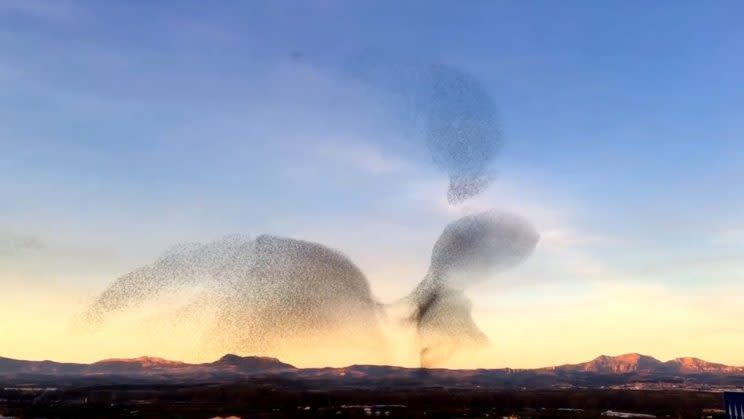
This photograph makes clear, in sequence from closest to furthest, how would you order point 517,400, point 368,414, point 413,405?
point 368,414 → point 413,405 → point 517,400

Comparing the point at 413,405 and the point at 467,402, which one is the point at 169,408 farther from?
the point at 467,402

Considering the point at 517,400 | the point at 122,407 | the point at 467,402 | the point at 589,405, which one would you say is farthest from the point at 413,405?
the point at 122,407

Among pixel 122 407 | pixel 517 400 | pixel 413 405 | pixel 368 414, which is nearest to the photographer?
pixel 368 414

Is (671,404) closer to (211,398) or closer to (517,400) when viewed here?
(517,400)

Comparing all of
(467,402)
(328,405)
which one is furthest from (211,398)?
(467,402)

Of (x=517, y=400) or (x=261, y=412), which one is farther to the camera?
(x=517, y=400)

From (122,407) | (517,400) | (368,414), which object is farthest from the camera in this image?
(517,400)
